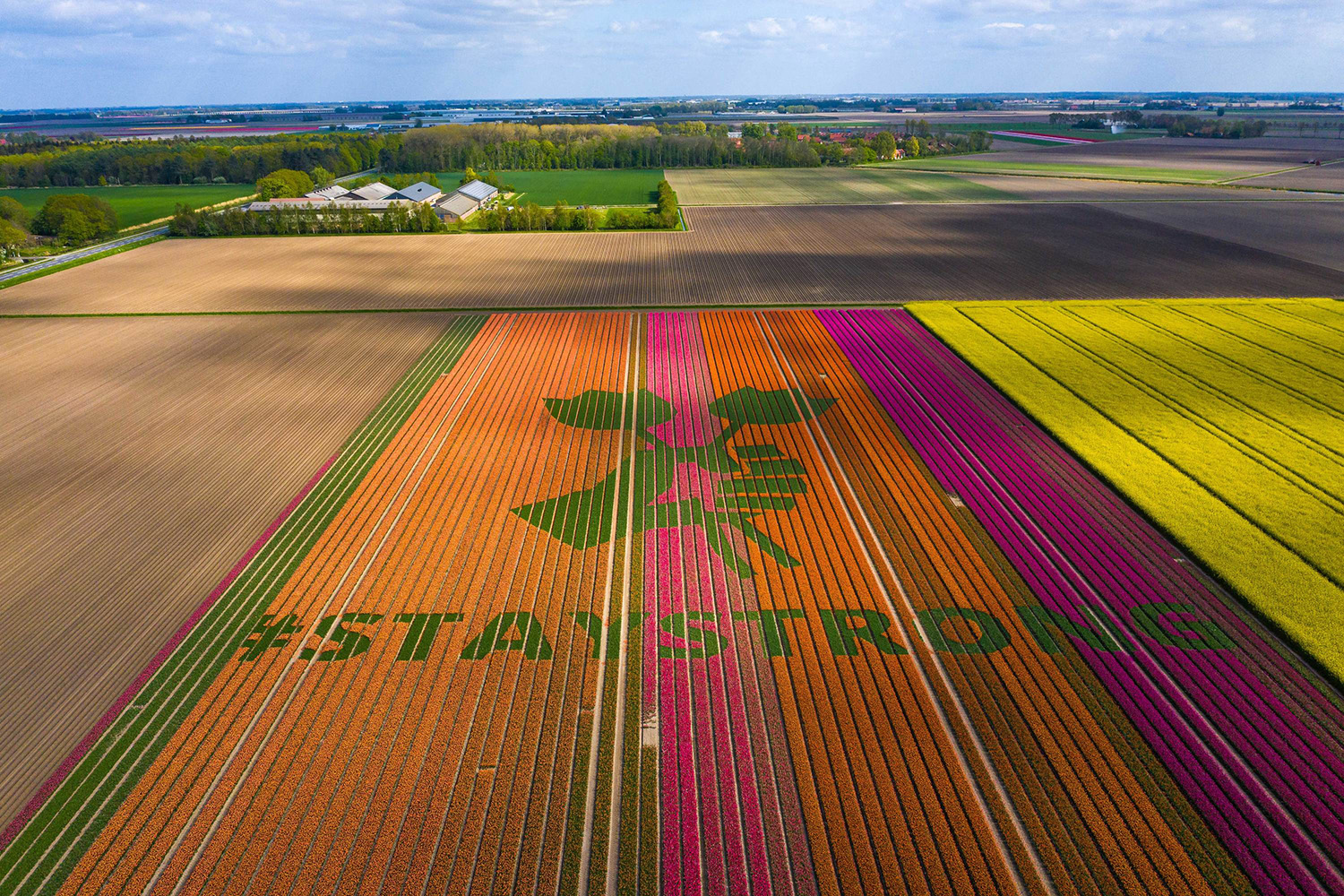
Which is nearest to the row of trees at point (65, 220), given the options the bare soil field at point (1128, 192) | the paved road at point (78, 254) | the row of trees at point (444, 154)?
the paved road at point (78, 254)

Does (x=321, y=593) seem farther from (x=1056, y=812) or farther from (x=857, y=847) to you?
(x=1056, y=812)

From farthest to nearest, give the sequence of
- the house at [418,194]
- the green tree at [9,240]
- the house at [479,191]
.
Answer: the house at [479,191] < the house at [418,194] < the green tree at [9,240]

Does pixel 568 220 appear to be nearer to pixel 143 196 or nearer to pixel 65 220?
pixel 65 220

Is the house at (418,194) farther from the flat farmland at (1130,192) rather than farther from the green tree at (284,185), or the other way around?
the flat farmland at (1130,192)

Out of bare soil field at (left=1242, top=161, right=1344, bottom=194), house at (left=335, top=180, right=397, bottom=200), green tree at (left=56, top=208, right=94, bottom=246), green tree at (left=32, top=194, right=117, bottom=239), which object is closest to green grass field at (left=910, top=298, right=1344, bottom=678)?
bare soil field at (left=1242, top=161, right=1344, bottom=194)

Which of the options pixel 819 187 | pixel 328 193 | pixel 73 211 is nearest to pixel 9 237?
pixel 73 211

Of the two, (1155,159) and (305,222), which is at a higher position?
(1155,159)
